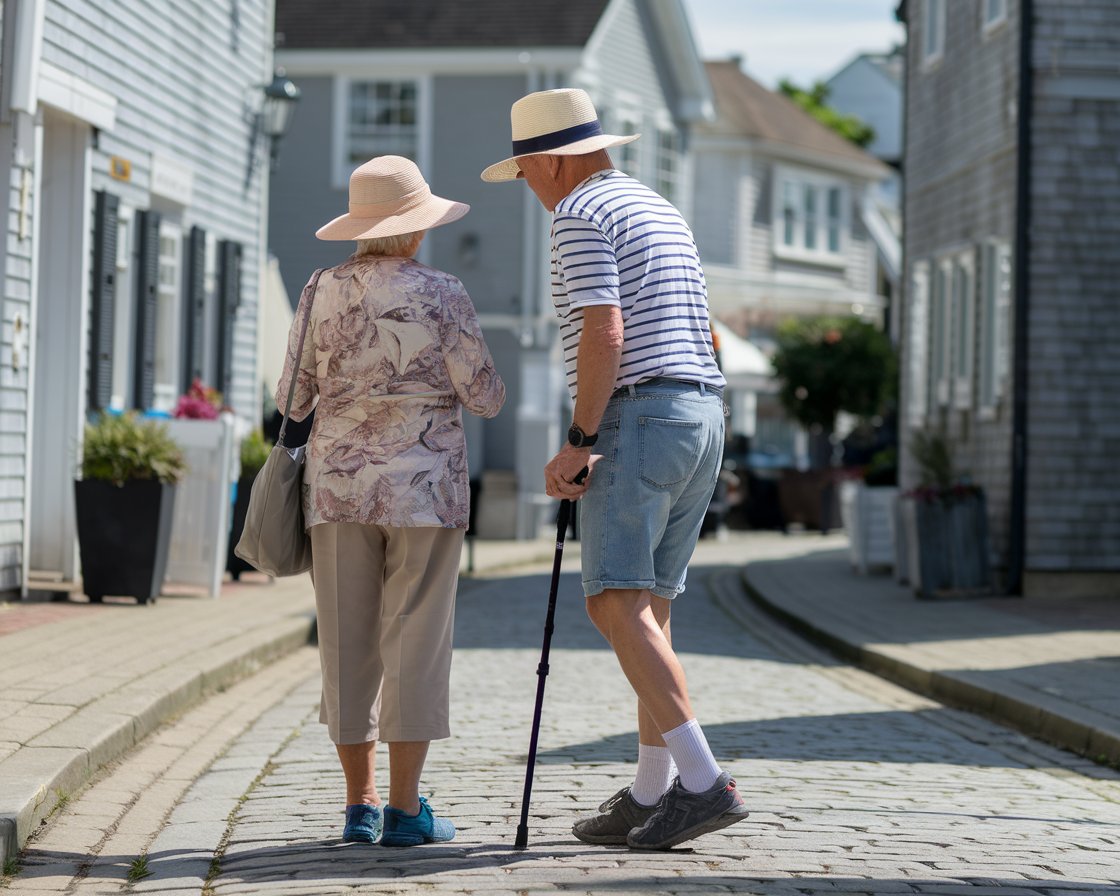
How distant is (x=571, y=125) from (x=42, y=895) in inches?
95.9

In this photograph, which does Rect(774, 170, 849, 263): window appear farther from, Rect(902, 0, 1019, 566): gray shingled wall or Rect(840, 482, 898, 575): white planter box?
Rect(840, 482, 898, 575): white planter box

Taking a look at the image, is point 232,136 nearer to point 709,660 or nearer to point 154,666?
point 709,660

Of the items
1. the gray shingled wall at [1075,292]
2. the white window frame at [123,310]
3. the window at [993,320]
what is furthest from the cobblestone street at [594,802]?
the window at [993,320]

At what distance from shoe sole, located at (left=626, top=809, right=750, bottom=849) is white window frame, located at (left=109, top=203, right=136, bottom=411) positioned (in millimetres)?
9394

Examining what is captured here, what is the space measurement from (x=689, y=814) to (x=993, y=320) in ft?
39.0

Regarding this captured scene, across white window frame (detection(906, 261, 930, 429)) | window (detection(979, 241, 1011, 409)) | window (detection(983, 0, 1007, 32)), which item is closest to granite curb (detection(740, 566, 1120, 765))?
window (detection(979, 241, 1011, 409))

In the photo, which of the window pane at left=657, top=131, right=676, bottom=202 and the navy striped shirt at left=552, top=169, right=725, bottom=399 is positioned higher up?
the window pane at left=657, top=131, right=676, bottom=202

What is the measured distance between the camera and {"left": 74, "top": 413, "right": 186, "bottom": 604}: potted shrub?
1132 cm

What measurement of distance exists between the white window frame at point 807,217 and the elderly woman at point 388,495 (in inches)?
1251

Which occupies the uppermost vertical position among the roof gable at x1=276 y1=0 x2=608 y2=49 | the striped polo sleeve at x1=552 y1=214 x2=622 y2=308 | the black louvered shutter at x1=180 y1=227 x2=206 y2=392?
the roof gable at x1=276 y1=0 x2=608 y2=49

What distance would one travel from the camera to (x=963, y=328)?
17.3 m

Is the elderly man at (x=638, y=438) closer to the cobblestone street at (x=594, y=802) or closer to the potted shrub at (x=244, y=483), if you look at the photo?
the cobblestone street at (x=594, y=802)

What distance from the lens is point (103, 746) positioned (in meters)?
6.64

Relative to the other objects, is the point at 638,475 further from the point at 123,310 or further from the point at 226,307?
the point at 226,307
